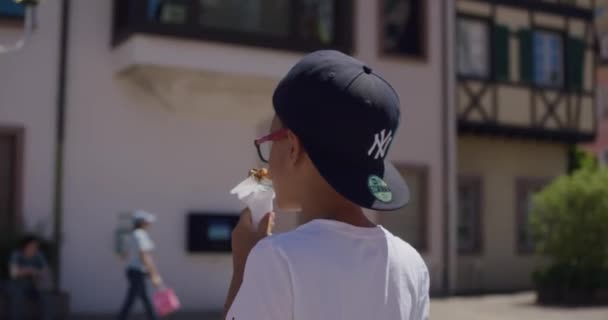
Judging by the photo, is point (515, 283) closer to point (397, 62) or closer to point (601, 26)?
point (397, 62)

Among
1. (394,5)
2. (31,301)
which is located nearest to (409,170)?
(394,5)

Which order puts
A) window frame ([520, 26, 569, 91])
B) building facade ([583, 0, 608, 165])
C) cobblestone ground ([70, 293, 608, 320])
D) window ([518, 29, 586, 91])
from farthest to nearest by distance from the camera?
building facade ([583, 0, 608, 165])
window frame ([520, 26, 569, 91])
window ([518, 29, 586, 91])
cobblestone ground ([70, 293, 608, 320])

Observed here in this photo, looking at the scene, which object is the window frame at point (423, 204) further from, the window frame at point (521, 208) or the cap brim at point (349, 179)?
the cap brim at point (349, 179)

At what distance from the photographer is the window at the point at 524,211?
846 inches

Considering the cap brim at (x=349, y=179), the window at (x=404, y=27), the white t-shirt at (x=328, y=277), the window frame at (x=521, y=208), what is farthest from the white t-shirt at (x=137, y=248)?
the window frame at (x=521, y=208)

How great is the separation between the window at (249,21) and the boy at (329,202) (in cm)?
1290

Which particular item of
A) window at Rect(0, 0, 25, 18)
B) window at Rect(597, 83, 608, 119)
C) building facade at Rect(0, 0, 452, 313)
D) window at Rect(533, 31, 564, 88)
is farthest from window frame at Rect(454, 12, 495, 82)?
window at Rect(597, 83, 608, 119)

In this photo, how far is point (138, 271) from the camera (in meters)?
11.9

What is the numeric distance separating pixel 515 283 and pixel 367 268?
19928mm

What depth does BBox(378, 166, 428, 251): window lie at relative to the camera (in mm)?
18891

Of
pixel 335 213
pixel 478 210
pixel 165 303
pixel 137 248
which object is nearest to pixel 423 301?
pixel 335 213

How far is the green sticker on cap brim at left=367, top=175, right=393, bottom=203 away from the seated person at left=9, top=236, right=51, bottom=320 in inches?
469

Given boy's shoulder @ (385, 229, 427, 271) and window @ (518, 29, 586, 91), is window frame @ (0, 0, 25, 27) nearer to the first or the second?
window @ (518, 29, 586, 91)

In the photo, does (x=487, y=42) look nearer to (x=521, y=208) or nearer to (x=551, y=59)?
(x=551, y=59)
